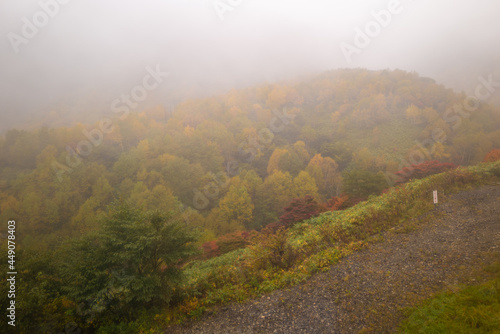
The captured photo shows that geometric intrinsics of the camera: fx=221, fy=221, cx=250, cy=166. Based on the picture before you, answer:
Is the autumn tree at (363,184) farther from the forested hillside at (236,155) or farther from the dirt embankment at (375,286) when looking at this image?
the dirt embankment at (375,286)

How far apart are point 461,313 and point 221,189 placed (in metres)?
41.3

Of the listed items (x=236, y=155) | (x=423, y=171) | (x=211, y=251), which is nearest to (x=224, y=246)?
(x=211, y=251)

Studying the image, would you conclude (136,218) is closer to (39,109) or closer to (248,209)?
A: (248,209)

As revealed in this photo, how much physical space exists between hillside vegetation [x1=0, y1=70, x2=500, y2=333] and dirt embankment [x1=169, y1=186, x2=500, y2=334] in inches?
28.6

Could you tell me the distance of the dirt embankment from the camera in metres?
5.75

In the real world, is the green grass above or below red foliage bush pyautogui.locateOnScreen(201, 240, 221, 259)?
above

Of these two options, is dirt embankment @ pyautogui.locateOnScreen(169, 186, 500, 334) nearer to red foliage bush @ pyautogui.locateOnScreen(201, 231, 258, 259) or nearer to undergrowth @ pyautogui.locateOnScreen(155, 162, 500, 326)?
undergrowth @ pyautogui.locateOnScreen(155, 162, 500, 326)

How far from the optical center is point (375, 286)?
662 centimetres

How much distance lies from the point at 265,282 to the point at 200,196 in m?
36.8

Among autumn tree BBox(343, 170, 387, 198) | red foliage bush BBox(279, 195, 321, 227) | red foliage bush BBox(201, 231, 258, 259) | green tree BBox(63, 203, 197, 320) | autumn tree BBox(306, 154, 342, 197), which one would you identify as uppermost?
green tree BBox(63, 203, 197, 320)

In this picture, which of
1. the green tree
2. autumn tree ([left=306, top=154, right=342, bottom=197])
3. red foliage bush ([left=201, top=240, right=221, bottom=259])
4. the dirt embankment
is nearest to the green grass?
the dirt embankment

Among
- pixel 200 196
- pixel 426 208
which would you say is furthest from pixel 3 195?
pixel 426 208

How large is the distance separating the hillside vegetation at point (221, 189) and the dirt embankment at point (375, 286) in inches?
28.6

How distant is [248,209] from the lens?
36.4 meters
